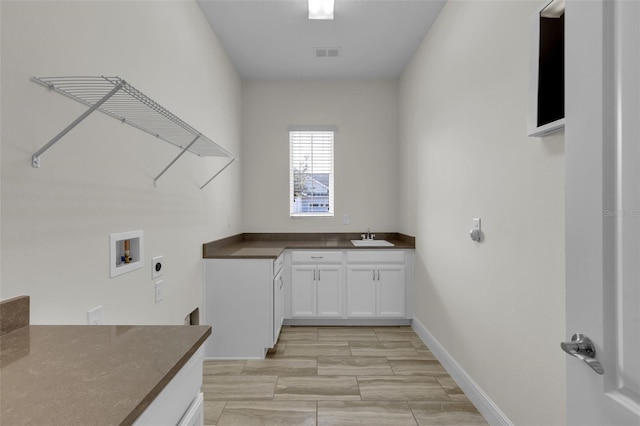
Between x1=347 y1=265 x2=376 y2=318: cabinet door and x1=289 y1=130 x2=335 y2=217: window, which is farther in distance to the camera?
x1=289 y1=130 x2=335 y2=217: window

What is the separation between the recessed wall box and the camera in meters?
1.43

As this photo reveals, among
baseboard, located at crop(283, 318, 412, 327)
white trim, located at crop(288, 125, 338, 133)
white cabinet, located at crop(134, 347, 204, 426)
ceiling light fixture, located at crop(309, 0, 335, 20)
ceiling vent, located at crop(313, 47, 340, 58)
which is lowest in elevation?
baseboard, located at crop(283, 318, 412, 327)

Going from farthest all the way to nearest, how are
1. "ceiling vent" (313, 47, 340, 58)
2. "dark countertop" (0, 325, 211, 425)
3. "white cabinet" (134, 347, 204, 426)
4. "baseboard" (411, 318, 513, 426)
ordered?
"ceiling vent" (313, 47, 340, 58)
"baseboard" (411, 318, 513, 426)
"white cabinet" (134, 347, 204, 426)
"dark countertop" (0, 325, 211, 425)

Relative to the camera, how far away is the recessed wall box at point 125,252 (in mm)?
1435

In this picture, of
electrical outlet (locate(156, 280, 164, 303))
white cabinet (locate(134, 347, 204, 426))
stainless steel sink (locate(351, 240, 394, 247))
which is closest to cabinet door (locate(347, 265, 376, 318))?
stainless steel sink (locate(351, 240, 394, 247))

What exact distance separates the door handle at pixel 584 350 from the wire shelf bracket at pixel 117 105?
1329 mm

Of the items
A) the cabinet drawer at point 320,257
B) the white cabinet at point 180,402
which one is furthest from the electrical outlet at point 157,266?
the cabinet drawer at point 320,257

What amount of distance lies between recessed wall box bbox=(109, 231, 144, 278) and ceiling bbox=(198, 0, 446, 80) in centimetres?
194

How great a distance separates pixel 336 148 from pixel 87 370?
3.47 meters

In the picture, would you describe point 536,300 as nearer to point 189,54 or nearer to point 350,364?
point 350,364

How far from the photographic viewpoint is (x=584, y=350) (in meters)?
0.72

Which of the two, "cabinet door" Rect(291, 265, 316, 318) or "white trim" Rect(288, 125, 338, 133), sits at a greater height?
"white trim" Rect(288, 125, 338, 133)

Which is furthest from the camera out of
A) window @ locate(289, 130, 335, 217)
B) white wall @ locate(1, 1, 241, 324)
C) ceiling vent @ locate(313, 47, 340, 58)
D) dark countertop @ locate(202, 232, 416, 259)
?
window @ locate(289, 130, 335, 217)

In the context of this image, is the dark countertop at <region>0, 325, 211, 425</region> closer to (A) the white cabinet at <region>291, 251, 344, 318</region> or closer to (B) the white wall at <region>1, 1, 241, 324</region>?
(B) the white wall at <region>1, 1, 241, 324</region>
